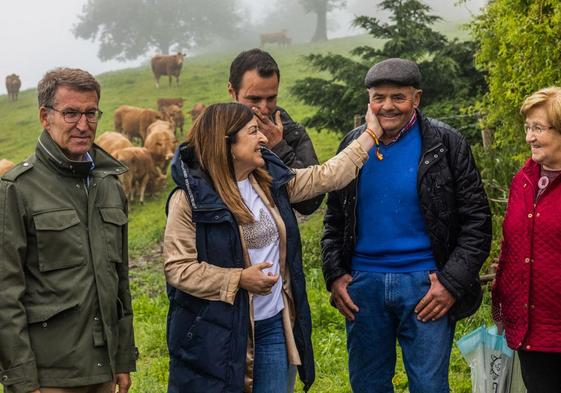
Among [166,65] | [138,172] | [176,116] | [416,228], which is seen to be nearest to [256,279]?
[416,228]

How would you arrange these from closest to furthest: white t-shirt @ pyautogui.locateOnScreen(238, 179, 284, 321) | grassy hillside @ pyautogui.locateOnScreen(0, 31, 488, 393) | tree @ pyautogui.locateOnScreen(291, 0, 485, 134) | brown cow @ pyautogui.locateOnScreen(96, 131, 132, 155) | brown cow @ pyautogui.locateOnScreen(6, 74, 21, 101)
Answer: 1. white t-shirt @ pyautogui.locateOnScreen(238, 179, 284, 321)
2. grassy hillside @ pyautogui.locateOnScreen(0, 31, 488, 393)
3. tree @ pyautogui.locateOnScreen(291, 0, 485, 134)
4. brown cow @ pyautogui.locateOnScreen(96, 131, 132, 155)
5. brown cow @ pyautogui.locateOnScreen(6, 74, 21, 101)

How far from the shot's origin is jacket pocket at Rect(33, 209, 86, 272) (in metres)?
2.98

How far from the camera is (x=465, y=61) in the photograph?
11.1 m

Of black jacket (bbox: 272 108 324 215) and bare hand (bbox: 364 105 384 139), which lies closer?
bare hand (bbox: 364 105 384 139)

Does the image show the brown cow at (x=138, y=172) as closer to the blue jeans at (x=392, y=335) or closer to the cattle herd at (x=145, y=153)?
the cattle herd at (x=145, y=153)

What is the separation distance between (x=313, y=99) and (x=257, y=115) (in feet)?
26.9

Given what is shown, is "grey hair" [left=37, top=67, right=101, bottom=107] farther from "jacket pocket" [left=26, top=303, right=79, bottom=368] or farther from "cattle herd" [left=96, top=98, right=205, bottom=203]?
"cattle herd" [left=96, top=98, right=205, bottom=203]

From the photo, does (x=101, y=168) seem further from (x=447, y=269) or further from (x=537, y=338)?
(x=537, y=338)

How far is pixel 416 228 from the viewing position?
3596 mm

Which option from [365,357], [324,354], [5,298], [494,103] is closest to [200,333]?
[5,298]

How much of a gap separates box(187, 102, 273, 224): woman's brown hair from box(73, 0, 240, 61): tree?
2430 inches

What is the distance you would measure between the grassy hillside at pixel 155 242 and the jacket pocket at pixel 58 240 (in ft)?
9.81

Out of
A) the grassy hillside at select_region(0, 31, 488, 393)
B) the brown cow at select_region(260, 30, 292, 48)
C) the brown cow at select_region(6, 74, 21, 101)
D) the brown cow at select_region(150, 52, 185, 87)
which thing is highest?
the brown cow at select_region(260, 30, 292, 48)

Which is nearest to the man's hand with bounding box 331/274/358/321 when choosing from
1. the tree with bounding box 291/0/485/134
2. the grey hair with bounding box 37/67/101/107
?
the grey hair with bounding box 37/67/101/107
